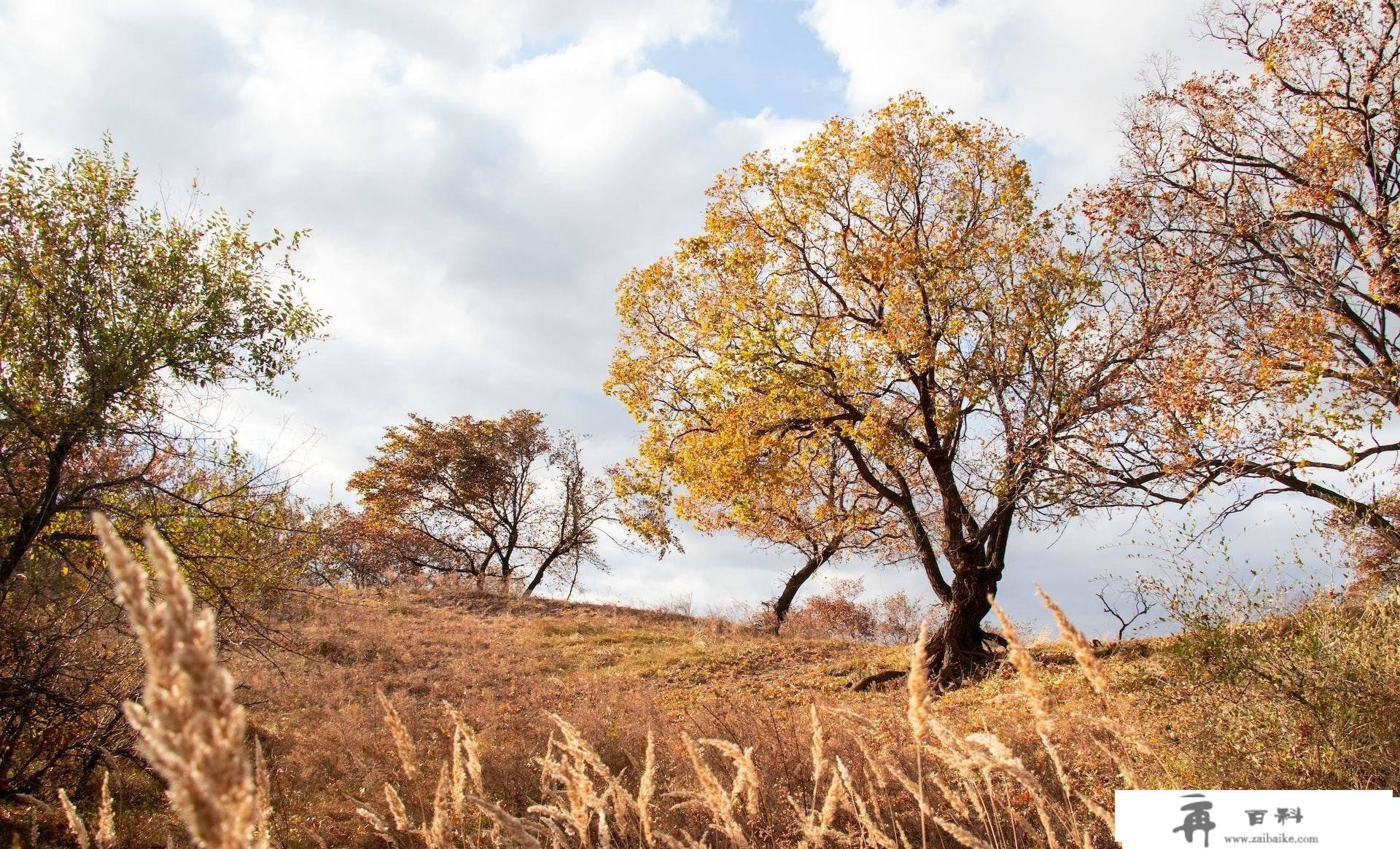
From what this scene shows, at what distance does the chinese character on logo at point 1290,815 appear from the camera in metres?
3.29

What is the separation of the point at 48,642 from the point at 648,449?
40.8 feet

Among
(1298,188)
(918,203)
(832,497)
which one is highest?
(918,203)

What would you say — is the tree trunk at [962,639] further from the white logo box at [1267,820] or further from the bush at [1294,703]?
the white logo box at [1267,820]

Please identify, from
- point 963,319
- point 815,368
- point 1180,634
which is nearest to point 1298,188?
Answer: point 963,319

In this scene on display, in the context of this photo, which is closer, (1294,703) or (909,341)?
(1294,703)

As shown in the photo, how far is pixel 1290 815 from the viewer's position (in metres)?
3.31

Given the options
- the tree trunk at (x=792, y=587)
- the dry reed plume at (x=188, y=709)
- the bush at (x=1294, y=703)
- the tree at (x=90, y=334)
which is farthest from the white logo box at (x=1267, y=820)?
the tree trunk at (x=792, y=587)

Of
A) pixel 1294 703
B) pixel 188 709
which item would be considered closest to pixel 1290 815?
pixel 1294 703

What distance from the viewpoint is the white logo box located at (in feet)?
10.5

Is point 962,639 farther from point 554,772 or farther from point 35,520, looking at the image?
point 35,520

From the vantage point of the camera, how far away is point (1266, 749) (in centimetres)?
628

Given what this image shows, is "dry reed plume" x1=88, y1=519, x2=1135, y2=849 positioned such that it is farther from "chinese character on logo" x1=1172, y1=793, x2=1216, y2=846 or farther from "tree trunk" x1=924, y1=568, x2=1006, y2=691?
"tree trunk" x1=924, y1=568, x2=1006, y2=691

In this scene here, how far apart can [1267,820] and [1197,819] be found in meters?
0.29

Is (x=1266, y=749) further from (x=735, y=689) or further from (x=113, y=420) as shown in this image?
(x=113, y=420)
